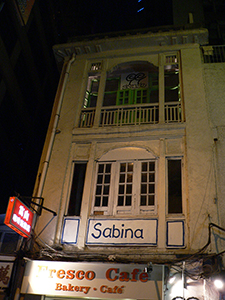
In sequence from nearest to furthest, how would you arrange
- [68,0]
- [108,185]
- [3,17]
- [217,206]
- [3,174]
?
1. [217,206]
2. [108,185]
3. [3,17]
4. [3,174]
5. [68,0]

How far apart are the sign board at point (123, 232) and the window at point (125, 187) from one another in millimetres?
343

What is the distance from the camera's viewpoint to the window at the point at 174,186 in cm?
909

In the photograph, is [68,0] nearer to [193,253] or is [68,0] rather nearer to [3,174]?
[3,174]

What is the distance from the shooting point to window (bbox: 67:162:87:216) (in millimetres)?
9808

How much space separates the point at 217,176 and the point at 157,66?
16.9 ft

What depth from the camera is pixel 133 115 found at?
11.7 meters

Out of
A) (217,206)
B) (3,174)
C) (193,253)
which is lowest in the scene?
(193,253)

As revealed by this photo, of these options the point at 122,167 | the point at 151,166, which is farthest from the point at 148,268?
the point at 122,167

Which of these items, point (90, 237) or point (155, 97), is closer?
point (90, 237)

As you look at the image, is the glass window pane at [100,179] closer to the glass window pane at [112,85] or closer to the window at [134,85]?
the window at [134,85]

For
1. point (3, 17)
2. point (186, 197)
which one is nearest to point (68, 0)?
point (3, 17)

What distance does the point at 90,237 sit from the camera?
9031 millimetres

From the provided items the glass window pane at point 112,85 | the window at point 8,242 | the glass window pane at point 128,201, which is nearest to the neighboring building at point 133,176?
the glass window pane at point 128,201

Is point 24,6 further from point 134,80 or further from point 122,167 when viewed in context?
point 122,167
